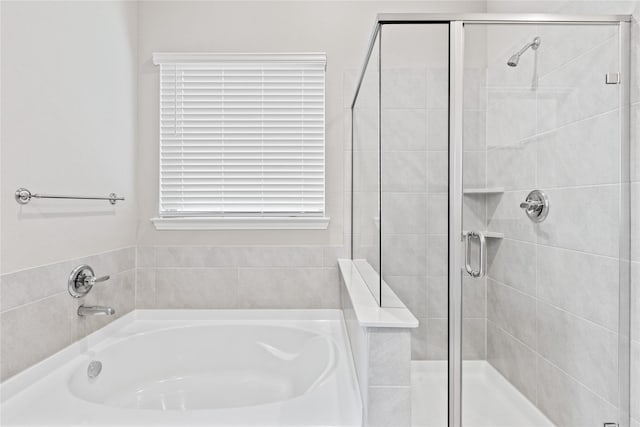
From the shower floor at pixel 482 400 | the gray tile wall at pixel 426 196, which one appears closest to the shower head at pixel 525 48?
the gray tile wall at pixel 426 196

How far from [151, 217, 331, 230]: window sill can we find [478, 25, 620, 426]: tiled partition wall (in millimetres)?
1224

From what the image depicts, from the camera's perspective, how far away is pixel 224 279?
2357 mm

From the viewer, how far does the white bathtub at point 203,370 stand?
1.29 metres

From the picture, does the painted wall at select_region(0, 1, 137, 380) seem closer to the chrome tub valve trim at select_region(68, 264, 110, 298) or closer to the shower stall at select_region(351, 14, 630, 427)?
the chrome tub valve trim at select_region(68, 264, 110, 298)

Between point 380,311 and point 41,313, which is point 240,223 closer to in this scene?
point 41,313

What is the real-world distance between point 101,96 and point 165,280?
109 cm

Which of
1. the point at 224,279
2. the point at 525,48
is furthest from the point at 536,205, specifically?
the point at 224,279

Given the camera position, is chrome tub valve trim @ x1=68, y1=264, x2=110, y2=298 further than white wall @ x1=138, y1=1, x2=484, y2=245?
No

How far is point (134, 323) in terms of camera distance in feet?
7.38

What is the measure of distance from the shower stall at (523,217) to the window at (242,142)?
3.63ft

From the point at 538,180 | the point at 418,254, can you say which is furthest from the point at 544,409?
the point at 538,180

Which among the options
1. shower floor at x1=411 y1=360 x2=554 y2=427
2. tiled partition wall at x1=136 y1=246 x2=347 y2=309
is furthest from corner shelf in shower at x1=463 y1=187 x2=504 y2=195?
→ tiled partition wall at x1=136 y1=246 x2=347 y2=309

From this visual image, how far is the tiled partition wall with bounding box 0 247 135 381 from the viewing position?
136 centimetres

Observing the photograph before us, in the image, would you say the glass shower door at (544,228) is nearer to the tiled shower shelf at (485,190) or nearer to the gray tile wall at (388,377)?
the tiled shower shelf at (485,190)
